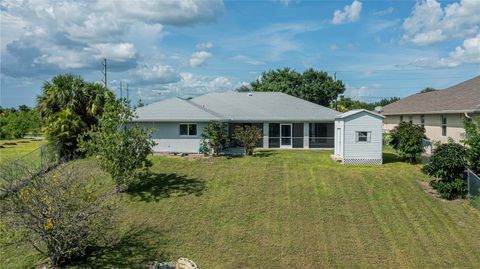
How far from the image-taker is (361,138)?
23.3 m

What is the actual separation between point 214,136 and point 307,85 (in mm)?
30070

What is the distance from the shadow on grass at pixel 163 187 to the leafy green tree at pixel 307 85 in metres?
34.1

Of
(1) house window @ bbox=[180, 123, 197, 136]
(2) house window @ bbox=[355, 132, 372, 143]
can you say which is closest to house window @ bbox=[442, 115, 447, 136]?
(2) house window @ bbox=[355, 132, 372, 143]

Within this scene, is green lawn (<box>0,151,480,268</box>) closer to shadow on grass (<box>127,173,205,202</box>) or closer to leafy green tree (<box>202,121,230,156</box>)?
shadow on grass (<box>127,173,205,202</box>)

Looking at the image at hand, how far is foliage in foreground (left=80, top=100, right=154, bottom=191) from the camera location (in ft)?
58.9

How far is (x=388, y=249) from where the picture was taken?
12.8m

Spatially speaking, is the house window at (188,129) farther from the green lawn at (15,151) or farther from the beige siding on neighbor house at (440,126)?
the beige siding on neighbor house at (440,126)

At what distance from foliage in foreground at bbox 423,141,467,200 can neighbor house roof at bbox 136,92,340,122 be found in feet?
40.7

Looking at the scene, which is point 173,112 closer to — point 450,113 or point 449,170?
point 449,170

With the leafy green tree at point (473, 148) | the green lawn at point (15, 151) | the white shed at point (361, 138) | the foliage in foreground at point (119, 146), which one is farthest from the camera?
the green lawn at point (15, 151)

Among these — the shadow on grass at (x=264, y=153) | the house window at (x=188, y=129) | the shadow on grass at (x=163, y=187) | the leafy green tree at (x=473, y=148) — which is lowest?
the shadow on grass at (x=163, y=187)

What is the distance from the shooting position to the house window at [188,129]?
28.1 m

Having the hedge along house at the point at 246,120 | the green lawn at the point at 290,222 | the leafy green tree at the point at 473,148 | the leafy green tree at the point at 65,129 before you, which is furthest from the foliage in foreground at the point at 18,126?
the leafy green tree at the point at 473,148

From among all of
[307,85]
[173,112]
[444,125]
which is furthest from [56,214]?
[307,85]
